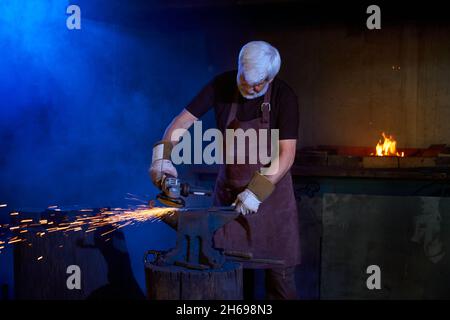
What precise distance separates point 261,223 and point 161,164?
856 millimetres

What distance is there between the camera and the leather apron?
4.36 m

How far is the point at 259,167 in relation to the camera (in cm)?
433

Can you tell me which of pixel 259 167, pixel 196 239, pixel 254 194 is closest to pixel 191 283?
pixel 196 239

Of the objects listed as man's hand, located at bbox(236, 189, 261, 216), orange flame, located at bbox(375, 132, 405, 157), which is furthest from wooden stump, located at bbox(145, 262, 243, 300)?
orange flame, located at bbox(375, 132, 405, 157)

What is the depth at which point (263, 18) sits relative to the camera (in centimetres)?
652

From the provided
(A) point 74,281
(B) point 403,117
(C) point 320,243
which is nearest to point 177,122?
(A) point 74,281

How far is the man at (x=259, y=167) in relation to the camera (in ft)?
13.8

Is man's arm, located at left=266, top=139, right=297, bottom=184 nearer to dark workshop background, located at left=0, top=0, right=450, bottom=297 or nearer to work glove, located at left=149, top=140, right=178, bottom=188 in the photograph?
work glove, located at left=149, top=140, right=178, bottom=188

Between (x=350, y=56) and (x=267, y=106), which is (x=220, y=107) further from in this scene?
(x=350, y=56)

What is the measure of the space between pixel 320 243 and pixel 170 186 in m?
2.05

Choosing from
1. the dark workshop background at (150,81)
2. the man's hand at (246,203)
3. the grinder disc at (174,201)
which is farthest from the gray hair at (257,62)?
the dark workshop background at (150,81)

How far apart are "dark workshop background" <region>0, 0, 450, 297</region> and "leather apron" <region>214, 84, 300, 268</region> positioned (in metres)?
1.87

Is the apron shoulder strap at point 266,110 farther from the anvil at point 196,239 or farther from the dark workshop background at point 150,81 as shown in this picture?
the dark workshop background at point 150,81

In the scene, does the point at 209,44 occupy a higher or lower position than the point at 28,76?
higher
